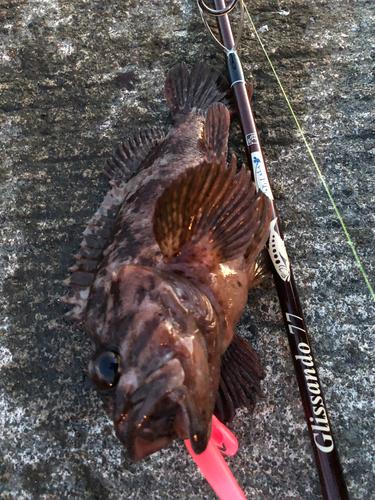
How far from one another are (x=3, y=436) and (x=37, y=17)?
3.09 metres

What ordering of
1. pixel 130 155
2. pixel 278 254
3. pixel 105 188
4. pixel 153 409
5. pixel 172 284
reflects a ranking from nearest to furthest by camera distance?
pixel 153 409 < pixel 172 284 < pixel 278 254 < pixel 130 155 < pixel 105 188

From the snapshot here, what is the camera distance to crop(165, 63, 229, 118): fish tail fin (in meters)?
2.19

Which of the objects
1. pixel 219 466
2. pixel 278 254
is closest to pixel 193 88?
pixel 278 254

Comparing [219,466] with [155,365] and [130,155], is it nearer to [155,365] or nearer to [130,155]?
[155,365]

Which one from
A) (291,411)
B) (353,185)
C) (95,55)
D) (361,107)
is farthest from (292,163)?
(95,55)

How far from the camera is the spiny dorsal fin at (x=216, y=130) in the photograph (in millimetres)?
1986

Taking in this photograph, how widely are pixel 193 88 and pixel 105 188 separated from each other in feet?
2.97

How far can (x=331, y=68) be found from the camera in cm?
238

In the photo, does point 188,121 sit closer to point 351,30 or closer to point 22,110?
point 22,110

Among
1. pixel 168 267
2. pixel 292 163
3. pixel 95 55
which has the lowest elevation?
pixel 292 163

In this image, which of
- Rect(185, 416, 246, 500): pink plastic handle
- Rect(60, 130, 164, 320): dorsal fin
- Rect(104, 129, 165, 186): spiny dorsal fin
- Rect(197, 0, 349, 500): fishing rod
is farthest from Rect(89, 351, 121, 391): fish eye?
Rect(104, 129, 165, 186): spiny dorsal fin

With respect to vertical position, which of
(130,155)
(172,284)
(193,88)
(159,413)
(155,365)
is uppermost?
(193,88)

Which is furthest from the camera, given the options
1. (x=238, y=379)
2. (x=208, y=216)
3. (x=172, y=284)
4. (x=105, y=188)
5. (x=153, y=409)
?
(x=105, y=188)

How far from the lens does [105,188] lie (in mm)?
2197
